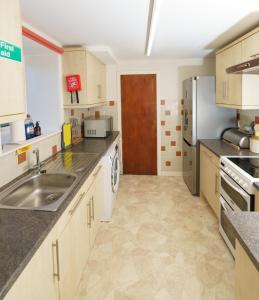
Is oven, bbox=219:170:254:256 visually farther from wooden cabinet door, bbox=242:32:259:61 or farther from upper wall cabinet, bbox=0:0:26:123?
upper wall cabinet, bbox=0:0:26:123

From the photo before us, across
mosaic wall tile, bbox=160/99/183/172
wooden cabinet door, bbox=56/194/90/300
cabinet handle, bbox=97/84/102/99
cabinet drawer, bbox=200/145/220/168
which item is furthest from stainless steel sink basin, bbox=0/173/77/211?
mosaic wall tile, bbox=160/99/183/172

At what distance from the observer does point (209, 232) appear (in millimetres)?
3016

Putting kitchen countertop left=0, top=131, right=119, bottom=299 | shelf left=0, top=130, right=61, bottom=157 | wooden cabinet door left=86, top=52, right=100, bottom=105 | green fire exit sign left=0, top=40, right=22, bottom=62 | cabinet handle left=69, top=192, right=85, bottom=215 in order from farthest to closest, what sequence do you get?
wooden cabinet door left=86, top=52, right=100, bottom=105 < shelf left=0, top=130, right=61, bottom=157 < cabinet handle left=69, top=192, right=85, bottom=215 < green fire exit sign left=0, top=40, right=22, bottom=62 < kitchen countertop left=0, top=131, right=119, bottom=299

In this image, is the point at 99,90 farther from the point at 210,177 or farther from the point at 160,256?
the point at 160,256

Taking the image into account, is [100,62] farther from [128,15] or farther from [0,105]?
[0,105]

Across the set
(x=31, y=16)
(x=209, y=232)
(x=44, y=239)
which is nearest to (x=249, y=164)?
(x=209, y=232)

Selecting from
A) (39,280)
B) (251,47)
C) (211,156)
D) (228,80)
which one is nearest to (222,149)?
(211,156)

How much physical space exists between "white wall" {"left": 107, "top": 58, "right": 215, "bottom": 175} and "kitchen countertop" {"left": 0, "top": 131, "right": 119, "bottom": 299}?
3354 mm

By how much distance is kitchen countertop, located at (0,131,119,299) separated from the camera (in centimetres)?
106

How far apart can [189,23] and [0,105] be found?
1.89 meters

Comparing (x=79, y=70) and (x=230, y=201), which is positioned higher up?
(x=79, y=70)

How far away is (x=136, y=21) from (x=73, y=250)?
191 centimetres

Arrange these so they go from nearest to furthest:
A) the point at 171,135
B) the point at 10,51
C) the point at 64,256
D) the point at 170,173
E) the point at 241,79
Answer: the point at 10,51
the point at 64,256
the point at 241,79
the point at 171,135
the point at 170,173

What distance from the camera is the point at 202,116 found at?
3.92 metres
